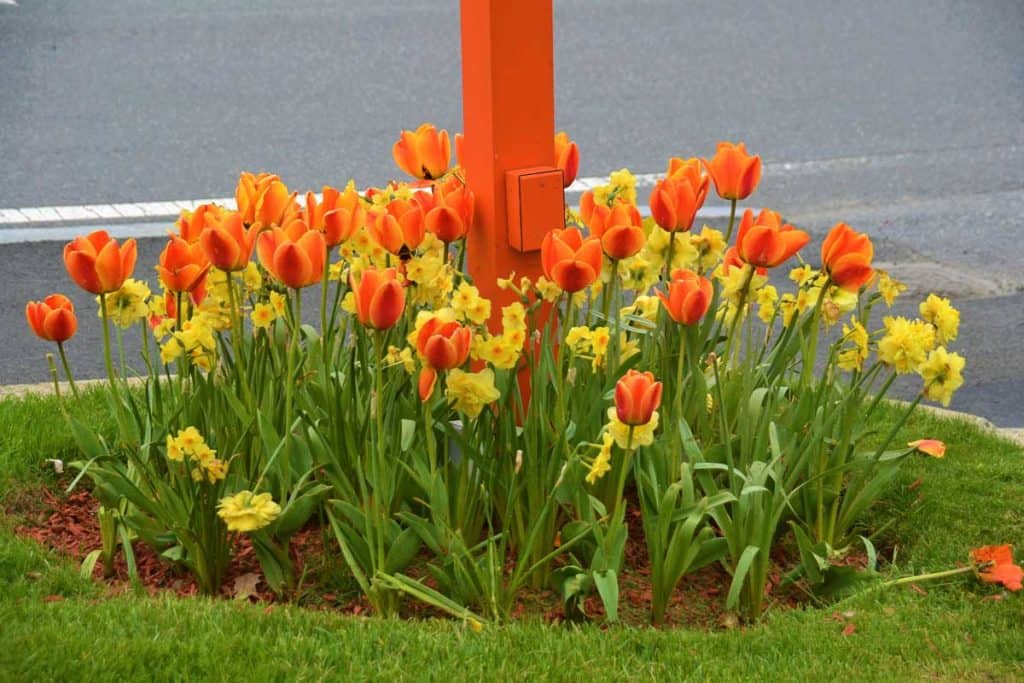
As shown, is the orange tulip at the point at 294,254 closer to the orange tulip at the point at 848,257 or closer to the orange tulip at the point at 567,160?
the orange tulip at the point at 567,160

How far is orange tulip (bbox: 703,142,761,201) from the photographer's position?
10.6ft

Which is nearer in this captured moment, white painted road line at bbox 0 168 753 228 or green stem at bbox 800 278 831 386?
green stem at bbox 800 278 831 386

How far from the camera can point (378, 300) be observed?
106 inches

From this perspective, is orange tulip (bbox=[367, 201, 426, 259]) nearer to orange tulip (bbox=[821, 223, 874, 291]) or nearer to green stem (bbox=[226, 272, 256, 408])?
green stem (bbox=[226, 272, 256, 408])

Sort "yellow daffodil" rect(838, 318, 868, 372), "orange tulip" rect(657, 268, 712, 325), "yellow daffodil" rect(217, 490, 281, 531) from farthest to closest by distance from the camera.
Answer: "yellow daffodil" rect(838, 318, 868, 372), "orange tulip" rect(657, 268, 712, 325), "yellow daffodil" rect(217, 490, 281, 531)

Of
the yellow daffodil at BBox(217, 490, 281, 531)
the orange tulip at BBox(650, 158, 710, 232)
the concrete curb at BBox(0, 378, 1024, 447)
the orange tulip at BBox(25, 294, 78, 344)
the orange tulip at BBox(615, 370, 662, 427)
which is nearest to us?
the orange tulip at BBox(615, 370, 662, 427)

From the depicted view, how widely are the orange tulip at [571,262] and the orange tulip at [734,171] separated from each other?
458 millimetres

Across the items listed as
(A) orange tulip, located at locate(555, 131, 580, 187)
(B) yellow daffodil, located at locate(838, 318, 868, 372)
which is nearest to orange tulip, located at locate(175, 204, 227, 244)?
(A) orange tulip, located at locate(555, 131, 580, 187)

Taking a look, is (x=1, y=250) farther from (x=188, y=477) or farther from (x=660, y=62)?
(x=660, y=62)

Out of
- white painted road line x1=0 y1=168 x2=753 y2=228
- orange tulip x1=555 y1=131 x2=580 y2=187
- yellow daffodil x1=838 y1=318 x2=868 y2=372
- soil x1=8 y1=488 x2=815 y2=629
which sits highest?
orange tulip x1=555 y1=131 x2=580 y2=187

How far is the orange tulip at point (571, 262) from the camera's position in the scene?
2891 mm

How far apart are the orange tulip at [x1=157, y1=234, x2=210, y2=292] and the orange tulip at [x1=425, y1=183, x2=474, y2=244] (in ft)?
1.53

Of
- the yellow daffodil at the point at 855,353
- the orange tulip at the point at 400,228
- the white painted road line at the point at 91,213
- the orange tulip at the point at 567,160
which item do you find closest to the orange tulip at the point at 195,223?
the orange tulip at the point at 400,228

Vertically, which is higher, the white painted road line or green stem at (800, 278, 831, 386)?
green stem at (800, 278, 831, 386)
